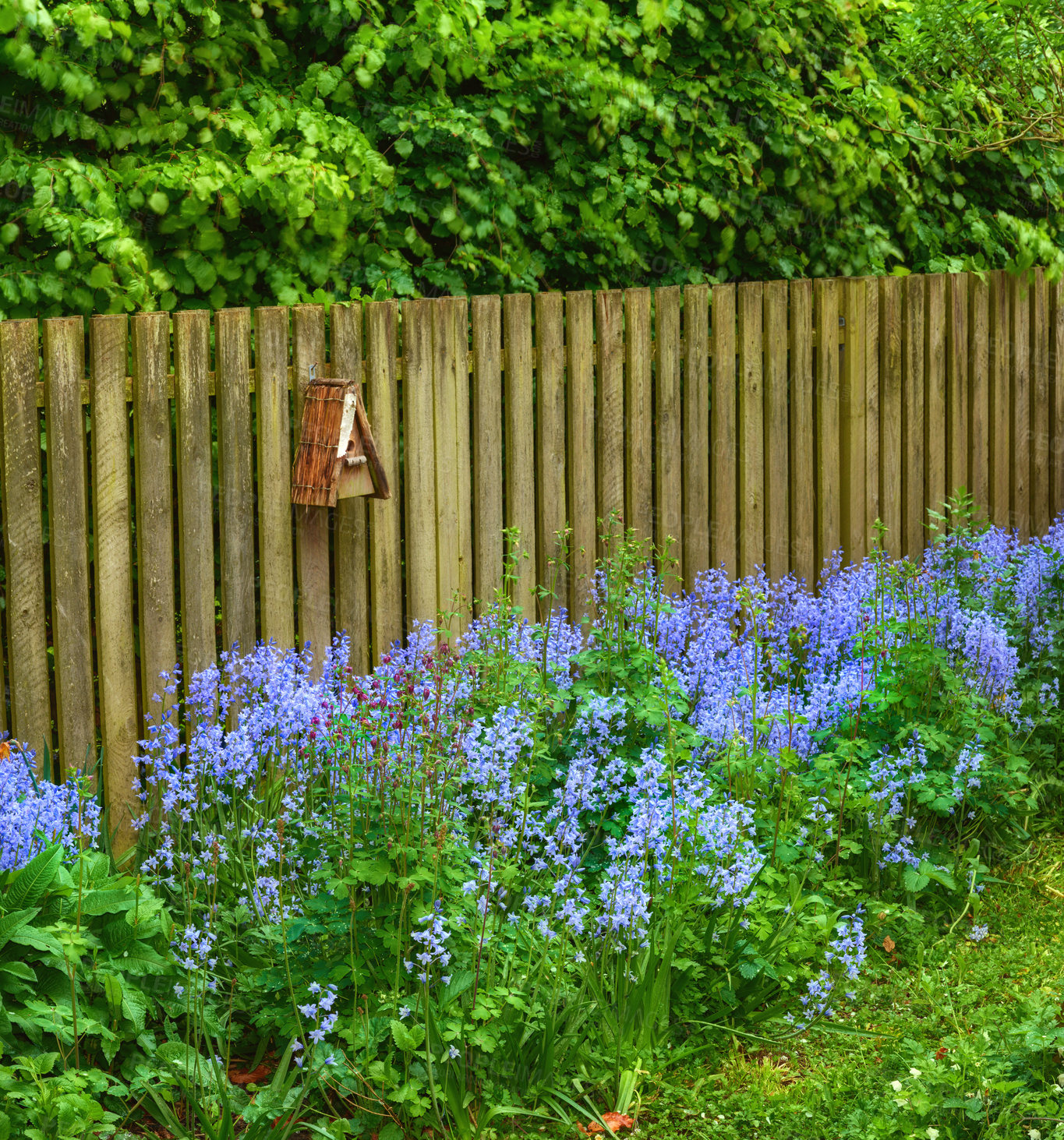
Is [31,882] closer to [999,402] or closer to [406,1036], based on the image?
[406,1036]

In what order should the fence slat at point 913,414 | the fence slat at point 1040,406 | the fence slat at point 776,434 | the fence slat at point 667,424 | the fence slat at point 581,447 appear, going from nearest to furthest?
the fence slat at point 581,447 < the fence slat at point 667,424 < the fence slat at point 776,434 < the fence slat at point 913,414 < the fence slat at point 1040,406

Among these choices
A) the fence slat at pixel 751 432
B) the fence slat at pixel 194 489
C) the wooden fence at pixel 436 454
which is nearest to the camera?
the wooden fence at pixel 436 454

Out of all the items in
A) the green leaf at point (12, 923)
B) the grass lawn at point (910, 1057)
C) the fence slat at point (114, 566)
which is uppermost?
the fence slat at point (114, 566)

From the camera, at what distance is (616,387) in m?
5.42

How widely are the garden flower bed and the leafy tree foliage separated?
1.55 metres

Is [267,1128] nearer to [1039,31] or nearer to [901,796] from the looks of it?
[901,796]

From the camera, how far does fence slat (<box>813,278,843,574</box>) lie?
6242 millimetres

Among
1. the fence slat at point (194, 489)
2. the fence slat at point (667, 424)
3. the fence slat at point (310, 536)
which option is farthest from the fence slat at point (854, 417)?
the fence slat at point (194, 489)

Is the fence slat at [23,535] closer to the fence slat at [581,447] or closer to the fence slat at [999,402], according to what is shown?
the fence slat at [581,447]

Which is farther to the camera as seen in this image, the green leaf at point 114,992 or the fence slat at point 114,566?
the fence slat at point 114,566

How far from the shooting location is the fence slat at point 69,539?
4.02 m

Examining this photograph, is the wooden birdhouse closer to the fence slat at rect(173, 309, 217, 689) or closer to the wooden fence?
the wooden fence

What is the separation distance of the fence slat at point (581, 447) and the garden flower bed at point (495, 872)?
16.4 inches

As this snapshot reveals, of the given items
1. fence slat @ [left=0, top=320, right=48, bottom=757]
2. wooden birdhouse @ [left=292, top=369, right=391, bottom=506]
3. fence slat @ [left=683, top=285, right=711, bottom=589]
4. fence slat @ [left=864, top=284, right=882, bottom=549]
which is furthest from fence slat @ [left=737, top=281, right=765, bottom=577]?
fence slat @ [left=0, top=320, right=48, bottom=757]
